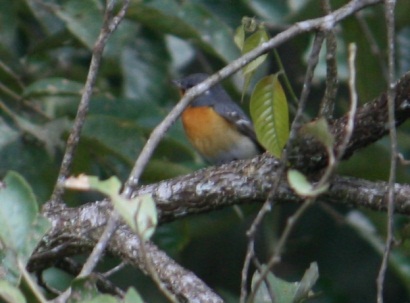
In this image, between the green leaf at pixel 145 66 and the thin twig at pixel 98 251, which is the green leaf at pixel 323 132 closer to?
the thin twig at pixel 98 251

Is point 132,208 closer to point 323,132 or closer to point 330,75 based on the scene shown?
point 323,132

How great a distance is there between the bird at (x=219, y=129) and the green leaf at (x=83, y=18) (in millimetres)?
1130

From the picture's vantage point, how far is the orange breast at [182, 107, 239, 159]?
502cm

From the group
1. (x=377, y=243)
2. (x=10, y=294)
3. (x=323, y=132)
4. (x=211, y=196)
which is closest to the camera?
(x=10, y=294)

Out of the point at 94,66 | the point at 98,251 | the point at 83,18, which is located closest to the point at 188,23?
the point at 83,18

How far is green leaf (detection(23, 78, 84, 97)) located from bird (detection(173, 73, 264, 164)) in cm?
126

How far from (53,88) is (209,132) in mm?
1504

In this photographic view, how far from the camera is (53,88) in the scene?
368 cm

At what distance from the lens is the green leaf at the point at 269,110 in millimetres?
2277

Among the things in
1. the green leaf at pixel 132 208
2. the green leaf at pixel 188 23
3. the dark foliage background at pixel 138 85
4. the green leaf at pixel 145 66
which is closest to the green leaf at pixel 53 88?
the dark foliage background at pixel 138 85

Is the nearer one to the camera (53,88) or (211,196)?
(211,196)

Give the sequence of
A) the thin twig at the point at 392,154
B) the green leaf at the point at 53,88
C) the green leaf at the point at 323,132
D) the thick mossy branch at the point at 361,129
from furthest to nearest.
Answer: the green leaf at the point at 53,88 → the thick mossy branch at the point at 361,129 → the thin twig at the point at 392,154 → the green leaf at the point at 323,132

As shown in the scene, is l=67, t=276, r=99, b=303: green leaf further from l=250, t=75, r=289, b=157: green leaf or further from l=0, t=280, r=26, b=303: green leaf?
l=250, t=75, r=289, b=157: green leaf

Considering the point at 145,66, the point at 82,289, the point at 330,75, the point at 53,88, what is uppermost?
the point at 145,66
